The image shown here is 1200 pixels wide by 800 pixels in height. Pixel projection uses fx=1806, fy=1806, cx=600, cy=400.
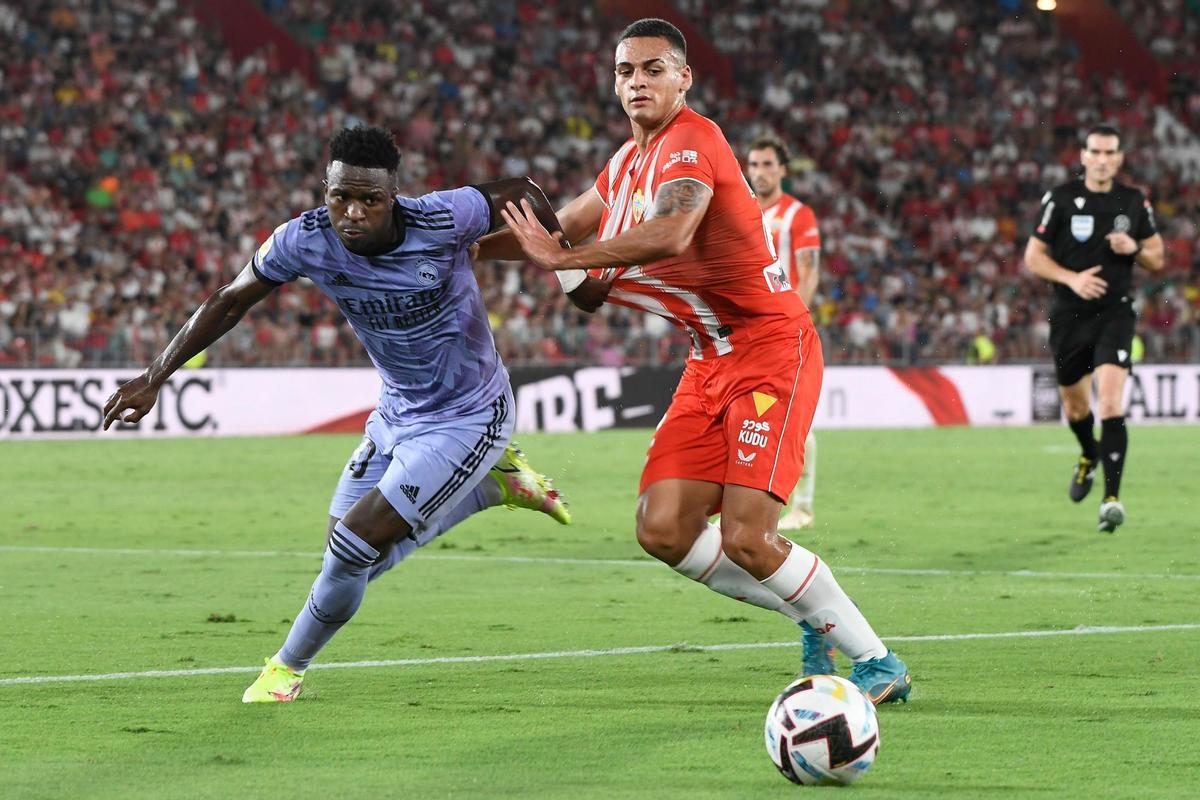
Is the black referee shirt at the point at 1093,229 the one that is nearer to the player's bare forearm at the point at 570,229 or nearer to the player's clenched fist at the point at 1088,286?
the player's clenched fist at the point at 1088,286

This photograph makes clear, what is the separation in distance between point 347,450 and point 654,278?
1601 centimetres

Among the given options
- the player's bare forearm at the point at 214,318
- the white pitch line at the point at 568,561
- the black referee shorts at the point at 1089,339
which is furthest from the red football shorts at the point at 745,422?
the black referee shorts at the point at 1089,339

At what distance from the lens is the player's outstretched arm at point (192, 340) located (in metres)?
6.34

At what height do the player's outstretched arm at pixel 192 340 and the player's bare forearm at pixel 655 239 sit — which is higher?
the player's bare forearm at pixel 655 239

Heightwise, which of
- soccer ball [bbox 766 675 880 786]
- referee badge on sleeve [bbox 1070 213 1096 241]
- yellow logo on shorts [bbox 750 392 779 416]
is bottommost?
soccer ball [bbox 766 675 880 786]

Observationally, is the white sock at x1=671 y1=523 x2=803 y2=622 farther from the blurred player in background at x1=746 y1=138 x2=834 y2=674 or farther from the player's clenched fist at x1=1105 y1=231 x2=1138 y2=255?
the player's clenched fist at x1=1105 y1=231 x2=1138 y2=255

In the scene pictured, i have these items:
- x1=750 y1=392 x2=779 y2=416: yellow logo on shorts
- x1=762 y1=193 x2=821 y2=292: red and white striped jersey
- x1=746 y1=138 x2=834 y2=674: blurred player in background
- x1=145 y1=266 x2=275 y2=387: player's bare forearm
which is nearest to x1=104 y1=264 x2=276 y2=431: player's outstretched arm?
x1=145 y1=266 x2=275 y2=387: player's bare forearm

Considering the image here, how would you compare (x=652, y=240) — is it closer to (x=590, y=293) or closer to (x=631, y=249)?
(x=631, y=249)

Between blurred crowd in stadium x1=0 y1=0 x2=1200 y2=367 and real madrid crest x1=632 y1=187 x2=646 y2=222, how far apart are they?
18313mm

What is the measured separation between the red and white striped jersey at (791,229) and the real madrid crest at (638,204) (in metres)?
6.23

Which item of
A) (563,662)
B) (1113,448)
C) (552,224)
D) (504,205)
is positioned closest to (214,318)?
(504,205)

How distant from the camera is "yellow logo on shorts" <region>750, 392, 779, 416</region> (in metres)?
6.08

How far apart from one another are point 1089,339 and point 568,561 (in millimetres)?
4330

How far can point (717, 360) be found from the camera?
6.30m
